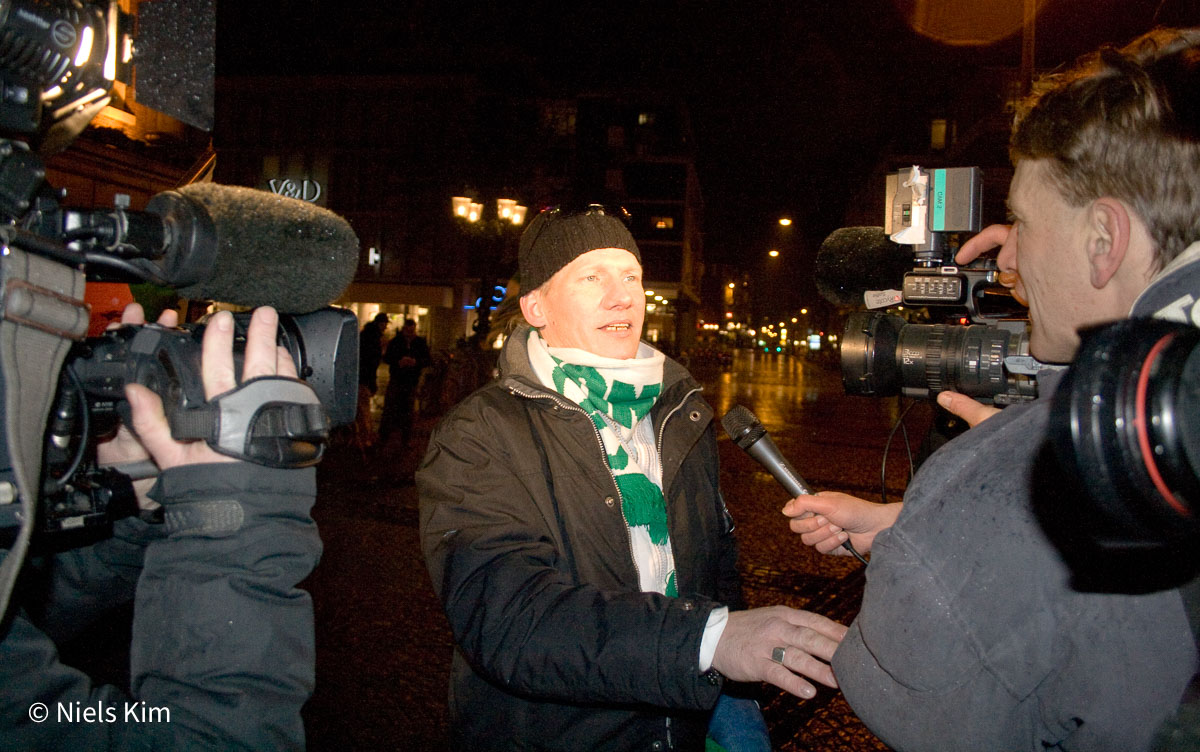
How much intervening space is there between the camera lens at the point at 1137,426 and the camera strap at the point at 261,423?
0.98 metres

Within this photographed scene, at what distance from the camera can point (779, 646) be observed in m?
1.24

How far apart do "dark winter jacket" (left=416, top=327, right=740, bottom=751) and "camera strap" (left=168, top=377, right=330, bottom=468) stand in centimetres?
55

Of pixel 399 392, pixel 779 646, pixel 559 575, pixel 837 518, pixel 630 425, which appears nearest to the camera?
pixel 779 646

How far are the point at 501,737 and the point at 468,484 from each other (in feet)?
1.93

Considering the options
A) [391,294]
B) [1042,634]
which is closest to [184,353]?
[1042,634]

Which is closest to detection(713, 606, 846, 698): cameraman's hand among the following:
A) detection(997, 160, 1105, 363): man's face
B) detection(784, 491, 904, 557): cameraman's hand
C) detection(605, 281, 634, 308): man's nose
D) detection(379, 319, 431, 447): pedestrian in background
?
detection(784, 491, 904, 557): cameraman's hand

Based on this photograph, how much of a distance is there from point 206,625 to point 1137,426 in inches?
44.2

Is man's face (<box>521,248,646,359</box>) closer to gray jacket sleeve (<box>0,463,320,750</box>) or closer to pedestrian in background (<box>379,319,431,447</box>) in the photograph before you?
gray jacket sleeve (<box>0,463,320,750</box>)

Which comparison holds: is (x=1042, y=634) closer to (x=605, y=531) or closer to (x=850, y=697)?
(x=850, y=697)

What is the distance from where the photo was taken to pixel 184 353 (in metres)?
1.08

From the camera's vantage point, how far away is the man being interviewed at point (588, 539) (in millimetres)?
1302

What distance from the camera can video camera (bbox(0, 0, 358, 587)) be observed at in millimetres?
831

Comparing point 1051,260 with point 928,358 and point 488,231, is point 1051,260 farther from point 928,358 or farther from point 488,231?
point 488,231

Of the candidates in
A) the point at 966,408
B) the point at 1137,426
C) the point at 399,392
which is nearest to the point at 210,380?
the point at 1137,426
